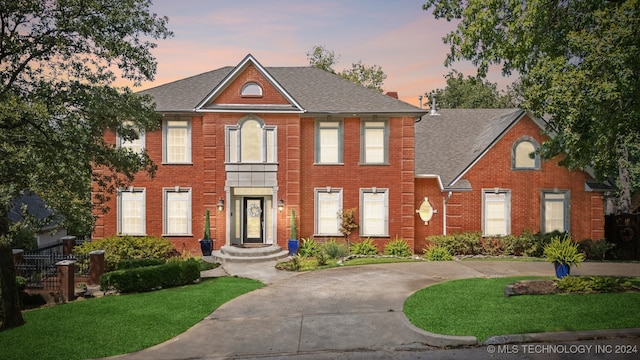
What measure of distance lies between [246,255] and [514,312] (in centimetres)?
1196

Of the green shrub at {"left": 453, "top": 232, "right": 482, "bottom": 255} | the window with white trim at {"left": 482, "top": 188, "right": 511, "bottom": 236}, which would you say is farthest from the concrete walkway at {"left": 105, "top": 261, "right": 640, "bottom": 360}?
the window with white trim at {"left": 482, "top": 188, "right": 511, "bottom": 236}

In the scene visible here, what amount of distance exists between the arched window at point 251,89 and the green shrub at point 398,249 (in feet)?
32.0

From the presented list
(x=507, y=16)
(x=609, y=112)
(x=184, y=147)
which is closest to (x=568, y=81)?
(x=609, y=112)

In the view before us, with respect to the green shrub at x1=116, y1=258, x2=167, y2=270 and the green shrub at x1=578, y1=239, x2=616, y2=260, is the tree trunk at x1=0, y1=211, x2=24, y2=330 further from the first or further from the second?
the green shrub at x1=578, y1=239, x2=616, y2=260

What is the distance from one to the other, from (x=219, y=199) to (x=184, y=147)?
317cm

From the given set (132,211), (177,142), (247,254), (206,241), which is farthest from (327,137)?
(132,211)

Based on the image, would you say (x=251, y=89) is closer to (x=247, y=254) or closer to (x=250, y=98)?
(x=250, y=98)

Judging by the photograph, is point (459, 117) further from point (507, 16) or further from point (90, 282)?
point (90, 282)

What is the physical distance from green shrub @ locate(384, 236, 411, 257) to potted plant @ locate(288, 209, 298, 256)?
4456 mm

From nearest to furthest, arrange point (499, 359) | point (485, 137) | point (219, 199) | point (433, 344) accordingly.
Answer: point (499, 359)
point (433, 344)
point (219, 199)
point (485, 137)

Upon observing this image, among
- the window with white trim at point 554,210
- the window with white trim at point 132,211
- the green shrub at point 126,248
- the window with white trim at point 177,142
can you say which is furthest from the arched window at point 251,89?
the window with white trim at point 554,210

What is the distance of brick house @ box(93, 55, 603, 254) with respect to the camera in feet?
66.6

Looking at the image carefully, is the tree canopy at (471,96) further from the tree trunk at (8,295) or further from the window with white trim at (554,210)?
the tree trunk at (8,295)

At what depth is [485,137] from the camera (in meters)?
22.9
